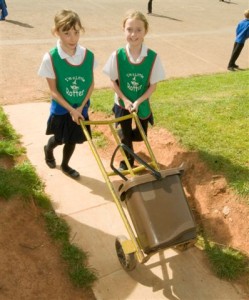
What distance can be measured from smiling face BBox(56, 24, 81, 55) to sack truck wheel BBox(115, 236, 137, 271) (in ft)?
6.52

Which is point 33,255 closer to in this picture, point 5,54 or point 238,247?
point 238,247

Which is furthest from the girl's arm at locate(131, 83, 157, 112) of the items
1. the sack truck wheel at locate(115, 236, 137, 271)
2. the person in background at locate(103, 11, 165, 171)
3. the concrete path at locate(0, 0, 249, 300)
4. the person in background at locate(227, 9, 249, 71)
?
the person in background at locate(227, 9, 249, 71)

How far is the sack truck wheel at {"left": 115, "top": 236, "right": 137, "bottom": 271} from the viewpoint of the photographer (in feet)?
10.5

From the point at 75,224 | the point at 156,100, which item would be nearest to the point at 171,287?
the point at 75,224

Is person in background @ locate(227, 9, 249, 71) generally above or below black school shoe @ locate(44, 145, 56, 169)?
below

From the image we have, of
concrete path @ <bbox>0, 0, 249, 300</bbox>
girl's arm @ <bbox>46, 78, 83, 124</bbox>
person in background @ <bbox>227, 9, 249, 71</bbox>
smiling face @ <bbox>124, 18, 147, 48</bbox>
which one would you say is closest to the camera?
concrete path @ <bbox>0, 0, 249, 300</bbox>

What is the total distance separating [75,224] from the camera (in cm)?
389

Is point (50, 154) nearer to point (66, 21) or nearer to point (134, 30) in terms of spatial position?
point (66, 21)

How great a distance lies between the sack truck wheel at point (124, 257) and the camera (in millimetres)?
3186

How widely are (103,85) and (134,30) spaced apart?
4.37 metres

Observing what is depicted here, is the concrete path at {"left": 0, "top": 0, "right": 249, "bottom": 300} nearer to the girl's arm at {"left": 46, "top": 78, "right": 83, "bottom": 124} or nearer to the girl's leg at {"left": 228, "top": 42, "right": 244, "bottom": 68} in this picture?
the girl's leg at {"left": 228, "top": 42, "right": 244, "bottom": 68}

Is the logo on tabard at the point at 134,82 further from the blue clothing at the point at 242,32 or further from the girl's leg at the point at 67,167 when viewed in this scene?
the blue clothing at the point at 242,32

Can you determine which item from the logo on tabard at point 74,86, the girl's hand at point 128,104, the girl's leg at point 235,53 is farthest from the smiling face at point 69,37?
the girl's leg at point 235,53

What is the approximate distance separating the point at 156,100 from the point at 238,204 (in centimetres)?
316
